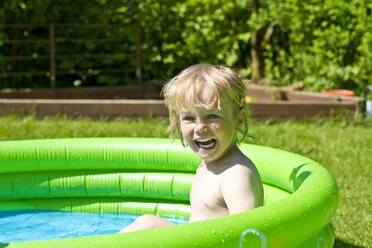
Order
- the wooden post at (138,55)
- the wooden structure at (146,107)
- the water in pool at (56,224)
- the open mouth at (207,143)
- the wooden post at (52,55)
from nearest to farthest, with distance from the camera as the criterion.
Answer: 1. the open mouth at (207,143)
2. the water in pool at (56,224)
3. the wooden structure at (146,107)
4. the wooden post at (52,55)
5. the wooden post at (138,55)

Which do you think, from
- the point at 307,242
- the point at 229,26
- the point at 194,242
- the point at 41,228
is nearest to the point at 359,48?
the point at 229,26

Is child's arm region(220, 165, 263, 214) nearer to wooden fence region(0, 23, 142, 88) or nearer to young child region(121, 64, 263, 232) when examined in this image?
young child region(121, 64, 263, 232)

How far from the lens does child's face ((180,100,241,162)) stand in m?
2.52

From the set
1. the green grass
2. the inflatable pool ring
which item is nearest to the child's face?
the inflatable pool ring

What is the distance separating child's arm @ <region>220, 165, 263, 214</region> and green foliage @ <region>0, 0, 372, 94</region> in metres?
4.90

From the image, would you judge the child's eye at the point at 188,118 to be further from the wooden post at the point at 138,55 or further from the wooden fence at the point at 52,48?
the wooden post at the point at 138,55

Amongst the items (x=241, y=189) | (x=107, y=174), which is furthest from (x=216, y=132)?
(x=107, y=174)

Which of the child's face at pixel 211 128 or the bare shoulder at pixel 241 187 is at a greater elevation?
the child's face at pixel 211 128

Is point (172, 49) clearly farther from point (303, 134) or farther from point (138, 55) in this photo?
point (303, 134)

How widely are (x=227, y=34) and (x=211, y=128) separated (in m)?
6.10

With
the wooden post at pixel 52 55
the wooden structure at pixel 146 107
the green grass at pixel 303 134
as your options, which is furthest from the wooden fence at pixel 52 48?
the green grass at pixel 303 134

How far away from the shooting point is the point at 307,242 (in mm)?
2373

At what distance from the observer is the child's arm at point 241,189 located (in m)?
2.46

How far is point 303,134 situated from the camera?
5457mm
